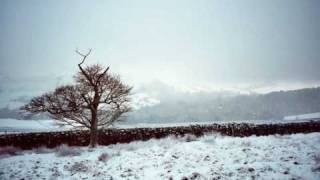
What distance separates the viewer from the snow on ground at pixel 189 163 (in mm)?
11242

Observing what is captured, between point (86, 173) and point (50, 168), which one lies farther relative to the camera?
point (50, 168)

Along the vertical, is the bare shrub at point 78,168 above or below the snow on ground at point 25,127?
below

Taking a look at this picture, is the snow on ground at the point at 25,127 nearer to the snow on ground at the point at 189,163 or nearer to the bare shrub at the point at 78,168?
the snow on ground at the point at 189,163

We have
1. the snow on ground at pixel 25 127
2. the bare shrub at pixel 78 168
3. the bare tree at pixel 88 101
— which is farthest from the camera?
the snow on ground at pixel 25 127

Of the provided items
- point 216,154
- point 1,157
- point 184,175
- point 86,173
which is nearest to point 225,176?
point 184,175

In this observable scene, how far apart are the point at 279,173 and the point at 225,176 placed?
1.93 metres

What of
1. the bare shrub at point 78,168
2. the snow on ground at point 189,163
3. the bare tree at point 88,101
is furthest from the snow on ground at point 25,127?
Result: the bare shrub at point 78,168

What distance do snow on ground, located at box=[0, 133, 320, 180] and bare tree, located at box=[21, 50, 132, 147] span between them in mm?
4906

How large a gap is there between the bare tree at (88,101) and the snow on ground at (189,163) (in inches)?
193

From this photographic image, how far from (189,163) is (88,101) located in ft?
38.6

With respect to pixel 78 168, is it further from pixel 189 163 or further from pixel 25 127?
pixel 25 127

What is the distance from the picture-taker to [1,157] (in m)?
17.5

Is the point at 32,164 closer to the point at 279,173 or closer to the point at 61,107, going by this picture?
the point at 61,107

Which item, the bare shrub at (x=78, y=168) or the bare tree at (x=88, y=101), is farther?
the bare tree at (x=88, y=101)
